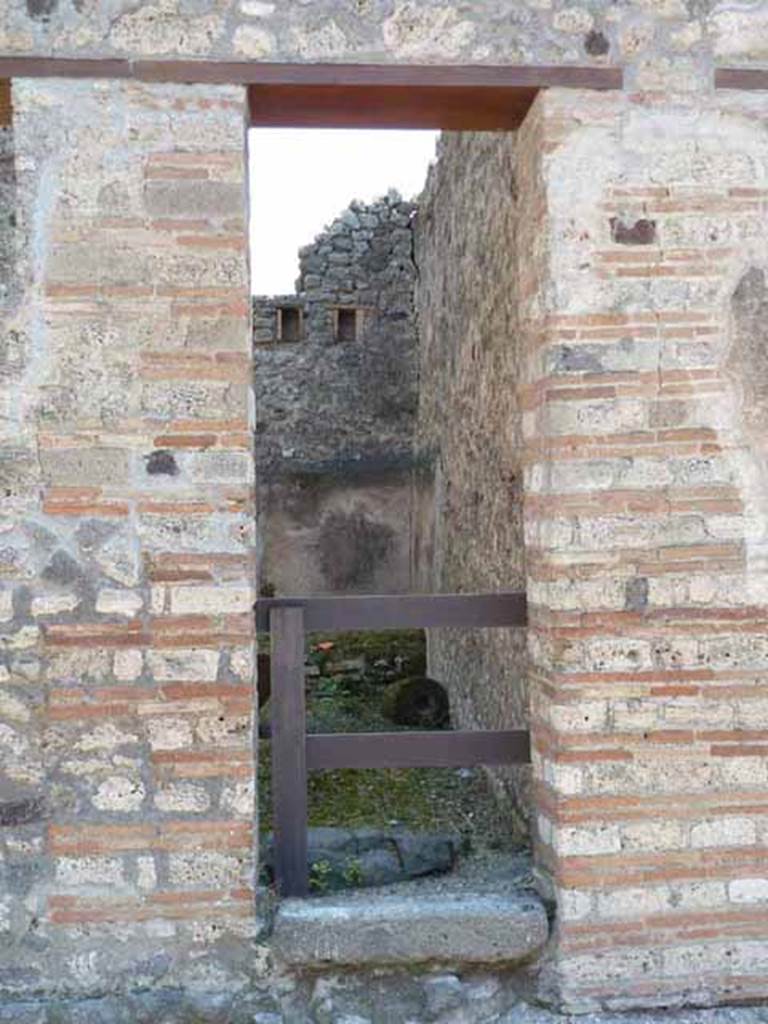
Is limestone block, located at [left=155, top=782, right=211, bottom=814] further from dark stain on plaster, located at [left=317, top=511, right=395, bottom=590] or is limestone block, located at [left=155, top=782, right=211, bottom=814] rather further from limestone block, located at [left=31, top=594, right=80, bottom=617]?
dark stain on plaster, located at [left=317, top=511, right=395, bottom=590]

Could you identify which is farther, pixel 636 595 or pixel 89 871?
pixel 636 595

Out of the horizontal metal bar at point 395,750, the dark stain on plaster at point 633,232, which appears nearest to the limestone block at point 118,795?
the horizontal metal bar at point 395,750

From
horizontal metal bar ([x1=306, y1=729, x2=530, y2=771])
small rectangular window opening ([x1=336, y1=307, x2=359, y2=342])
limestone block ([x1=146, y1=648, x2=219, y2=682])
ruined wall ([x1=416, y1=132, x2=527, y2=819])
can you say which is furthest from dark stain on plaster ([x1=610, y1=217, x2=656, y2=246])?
small rectangular window opening ([x1=336, y1=307, x2=359, y2=342])

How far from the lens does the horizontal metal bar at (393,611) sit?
3.83 m

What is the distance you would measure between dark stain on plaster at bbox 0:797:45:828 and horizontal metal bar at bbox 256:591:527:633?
91cm

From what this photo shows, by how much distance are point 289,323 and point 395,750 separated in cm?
919

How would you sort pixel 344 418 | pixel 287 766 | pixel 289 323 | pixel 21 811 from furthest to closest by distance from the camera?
1. pixel 289 323
2. pixel 344 418
3. pixel 287 766
4. pixel 21 811

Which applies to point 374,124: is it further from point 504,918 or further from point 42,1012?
point 42,1012

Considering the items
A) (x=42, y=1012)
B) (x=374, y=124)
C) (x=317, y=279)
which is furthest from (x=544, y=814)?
(x=317, y=279)

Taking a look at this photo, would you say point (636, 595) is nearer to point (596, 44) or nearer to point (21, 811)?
point (596, 44)

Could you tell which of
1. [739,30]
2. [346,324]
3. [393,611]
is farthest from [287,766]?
[346,324]

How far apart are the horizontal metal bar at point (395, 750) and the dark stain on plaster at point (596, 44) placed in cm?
229

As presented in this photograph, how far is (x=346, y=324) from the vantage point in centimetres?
1230

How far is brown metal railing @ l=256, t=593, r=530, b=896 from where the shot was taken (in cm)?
380
